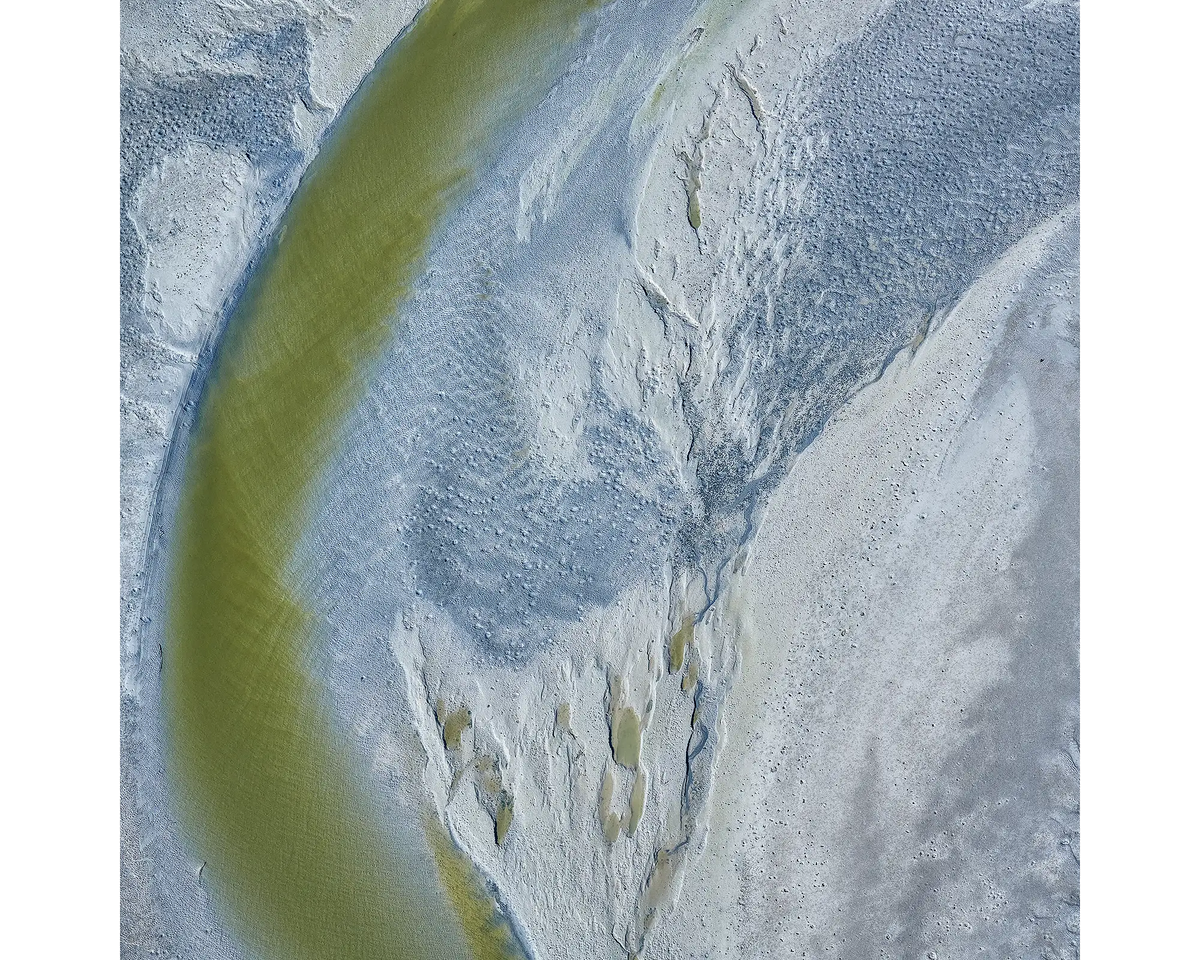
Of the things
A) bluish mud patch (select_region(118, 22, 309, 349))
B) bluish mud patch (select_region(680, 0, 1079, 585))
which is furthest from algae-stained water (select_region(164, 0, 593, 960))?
bluish mud patch (select_region(680, 0, 1079, 585))

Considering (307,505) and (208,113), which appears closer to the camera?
(208,113)

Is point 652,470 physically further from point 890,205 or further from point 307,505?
point 307,505

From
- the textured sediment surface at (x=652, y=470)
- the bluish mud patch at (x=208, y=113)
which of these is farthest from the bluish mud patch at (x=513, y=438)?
the bluish mud patch at (x=208, y=113)

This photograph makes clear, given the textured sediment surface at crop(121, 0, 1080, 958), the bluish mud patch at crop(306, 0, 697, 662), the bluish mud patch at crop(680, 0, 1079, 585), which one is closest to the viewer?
the textured sediment surface at crop(121, 0, 1080, 958)

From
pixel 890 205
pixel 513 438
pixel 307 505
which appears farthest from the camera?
pixel 307 505

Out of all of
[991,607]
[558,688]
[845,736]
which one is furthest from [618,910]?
[991,607]

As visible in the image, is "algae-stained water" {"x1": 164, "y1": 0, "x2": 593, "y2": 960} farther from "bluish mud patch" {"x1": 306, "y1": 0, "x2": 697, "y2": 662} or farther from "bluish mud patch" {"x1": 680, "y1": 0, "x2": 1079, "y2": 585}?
"bluish mud patch" {"x1": 680, "y1": 0, "x2": 1079, "y2": 585}

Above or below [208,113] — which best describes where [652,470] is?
below

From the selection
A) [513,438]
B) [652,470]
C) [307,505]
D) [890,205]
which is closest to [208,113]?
[307,505]
